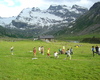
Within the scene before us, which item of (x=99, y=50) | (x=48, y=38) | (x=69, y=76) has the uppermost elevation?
(x=48, y=38)

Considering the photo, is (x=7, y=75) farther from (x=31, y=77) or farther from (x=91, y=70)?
(x=91, y=70)

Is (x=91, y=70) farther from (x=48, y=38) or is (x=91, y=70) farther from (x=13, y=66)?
(x=48, y=38)

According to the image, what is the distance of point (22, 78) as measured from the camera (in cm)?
2281

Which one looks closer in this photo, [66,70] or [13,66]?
[66,70]

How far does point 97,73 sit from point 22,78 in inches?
446

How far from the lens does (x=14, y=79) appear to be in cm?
2227

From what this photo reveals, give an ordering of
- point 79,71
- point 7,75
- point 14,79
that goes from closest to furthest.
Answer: point 14,79, point 7,75, point 79,71

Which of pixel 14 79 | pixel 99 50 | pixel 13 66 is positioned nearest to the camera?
pixel 14 79

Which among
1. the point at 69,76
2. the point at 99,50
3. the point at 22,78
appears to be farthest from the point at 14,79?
the point at 99,50

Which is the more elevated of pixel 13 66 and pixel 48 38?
pixel 48 38

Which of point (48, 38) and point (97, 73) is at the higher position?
point (48, 38)

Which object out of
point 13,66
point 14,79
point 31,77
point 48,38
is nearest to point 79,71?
point 31,77

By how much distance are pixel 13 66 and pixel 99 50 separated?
24.8 meters

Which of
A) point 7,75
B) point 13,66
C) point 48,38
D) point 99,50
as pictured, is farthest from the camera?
point 48,38
